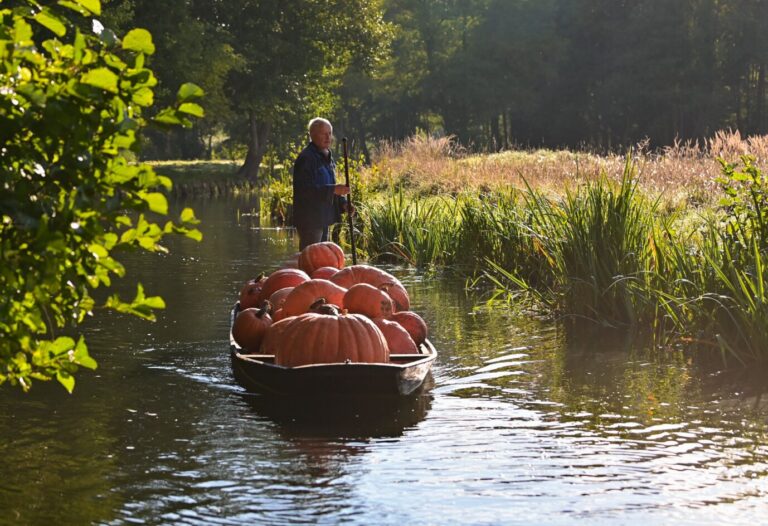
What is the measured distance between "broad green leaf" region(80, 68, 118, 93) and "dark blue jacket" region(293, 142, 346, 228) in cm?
943

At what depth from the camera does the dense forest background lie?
172 ft

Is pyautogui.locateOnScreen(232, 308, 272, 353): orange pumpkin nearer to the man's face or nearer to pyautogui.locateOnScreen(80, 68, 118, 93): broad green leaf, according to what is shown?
the man's face

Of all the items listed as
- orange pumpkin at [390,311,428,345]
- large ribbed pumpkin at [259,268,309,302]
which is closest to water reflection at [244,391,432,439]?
orange pumpkin at [390,311,428,345]

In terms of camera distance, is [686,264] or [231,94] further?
[231,94]

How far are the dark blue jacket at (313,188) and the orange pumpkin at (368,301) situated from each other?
11.9 feet

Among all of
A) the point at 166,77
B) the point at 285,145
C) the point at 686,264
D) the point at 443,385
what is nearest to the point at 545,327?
the point at 686,264

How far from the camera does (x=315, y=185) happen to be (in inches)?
519

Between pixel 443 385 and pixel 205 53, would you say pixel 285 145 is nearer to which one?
pixel 205 53

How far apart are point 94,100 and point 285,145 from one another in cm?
6862

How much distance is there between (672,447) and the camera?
7258 millimetres

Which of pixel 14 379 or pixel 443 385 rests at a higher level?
pixel 14 379

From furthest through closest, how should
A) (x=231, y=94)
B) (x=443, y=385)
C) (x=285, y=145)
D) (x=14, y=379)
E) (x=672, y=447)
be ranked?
(x=285, y=145) → (x=231, y=94) → (x=443, y=385) → (x=672, y=447) → (x=14, y=379)

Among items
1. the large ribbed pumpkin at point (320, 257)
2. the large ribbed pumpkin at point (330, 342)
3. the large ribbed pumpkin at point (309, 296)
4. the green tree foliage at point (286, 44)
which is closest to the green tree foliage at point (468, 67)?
the green tree foliage at point (286, 44)

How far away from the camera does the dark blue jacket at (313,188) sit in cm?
1316
